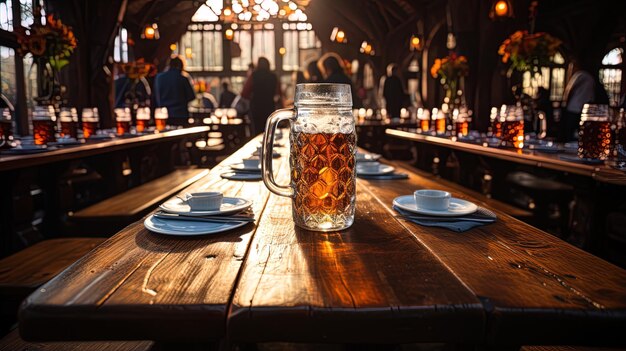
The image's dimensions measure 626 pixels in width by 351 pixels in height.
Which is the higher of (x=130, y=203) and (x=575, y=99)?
(x=575, y=99)

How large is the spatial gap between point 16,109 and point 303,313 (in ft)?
18.0

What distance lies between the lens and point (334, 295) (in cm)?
60

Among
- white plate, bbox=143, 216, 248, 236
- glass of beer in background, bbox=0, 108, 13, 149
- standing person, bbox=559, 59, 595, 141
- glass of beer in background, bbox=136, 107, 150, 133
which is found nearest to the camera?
white plate, bbox=143, 216, 248, 236

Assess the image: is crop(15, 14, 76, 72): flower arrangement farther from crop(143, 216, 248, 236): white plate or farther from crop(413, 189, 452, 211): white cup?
crop(413, 189, 452, 211): white cup

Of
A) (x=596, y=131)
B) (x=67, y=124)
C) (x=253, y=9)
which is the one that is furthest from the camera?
(x=253, y=9)

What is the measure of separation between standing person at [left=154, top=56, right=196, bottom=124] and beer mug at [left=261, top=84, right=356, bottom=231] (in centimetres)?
548

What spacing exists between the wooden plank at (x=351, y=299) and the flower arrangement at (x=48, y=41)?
2.87 metres

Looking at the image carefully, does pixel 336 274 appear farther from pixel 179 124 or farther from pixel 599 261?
pixel 179 124

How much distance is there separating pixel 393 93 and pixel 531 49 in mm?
4233

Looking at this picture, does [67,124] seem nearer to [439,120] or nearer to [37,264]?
[37,264]

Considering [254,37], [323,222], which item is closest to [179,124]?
[323,222]

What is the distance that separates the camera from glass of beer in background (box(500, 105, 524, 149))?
280cm

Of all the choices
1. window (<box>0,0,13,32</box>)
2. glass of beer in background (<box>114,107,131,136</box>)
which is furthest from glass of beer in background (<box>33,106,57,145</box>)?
window (<box>0,0,13,32</box>)

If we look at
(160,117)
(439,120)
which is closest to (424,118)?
(439,120)
